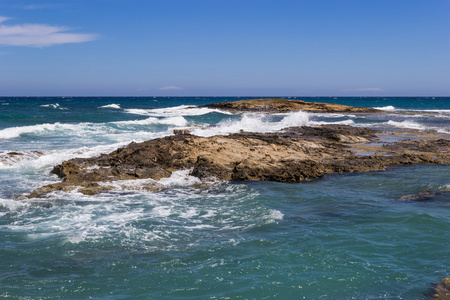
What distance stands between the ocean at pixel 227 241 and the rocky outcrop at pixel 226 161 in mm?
573

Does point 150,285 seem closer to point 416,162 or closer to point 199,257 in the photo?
point 199,257

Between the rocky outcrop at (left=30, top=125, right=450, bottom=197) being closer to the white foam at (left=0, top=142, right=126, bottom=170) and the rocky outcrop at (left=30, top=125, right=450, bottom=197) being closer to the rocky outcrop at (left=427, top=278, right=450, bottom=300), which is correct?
the white foam at (left=0, top=142, right=126, bottom=170)

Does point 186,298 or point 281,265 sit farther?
point 281,265

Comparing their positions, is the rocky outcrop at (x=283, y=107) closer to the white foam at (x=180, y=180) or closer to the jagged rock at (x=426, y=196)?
the white foam at (x=180, y=180)

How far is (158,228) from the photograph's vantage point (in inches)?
287

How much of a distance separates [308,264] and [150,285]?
7.25 ft

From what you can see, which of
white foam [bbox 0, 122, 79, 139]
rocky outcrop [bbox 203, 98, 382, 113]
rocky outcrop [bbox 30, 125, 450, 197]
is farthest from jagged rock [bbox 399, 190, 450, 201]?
rocky outcrop [bbox 203, 98, 382, 113]

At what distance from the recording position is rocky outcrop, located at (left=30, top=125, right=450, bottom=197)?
35.9 ft

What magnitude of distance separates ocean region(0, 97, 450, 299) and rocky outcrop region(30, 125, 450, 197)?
573 mm

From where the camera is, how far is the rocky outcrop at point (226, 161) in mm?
10953

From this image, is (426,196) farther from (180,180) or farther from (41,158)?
(41,158)

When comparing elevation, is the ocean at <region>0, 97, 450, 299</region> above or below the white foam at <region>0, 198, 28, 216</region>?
below

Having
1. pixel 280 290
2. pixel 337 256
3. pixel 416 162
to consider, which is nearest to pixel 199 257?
pixel 280 290

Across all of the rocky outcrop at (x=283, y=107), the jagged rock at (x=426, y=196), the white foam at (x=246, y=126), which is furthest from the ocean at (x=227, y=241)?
the rocky outcrop at (x=283, y=107)
